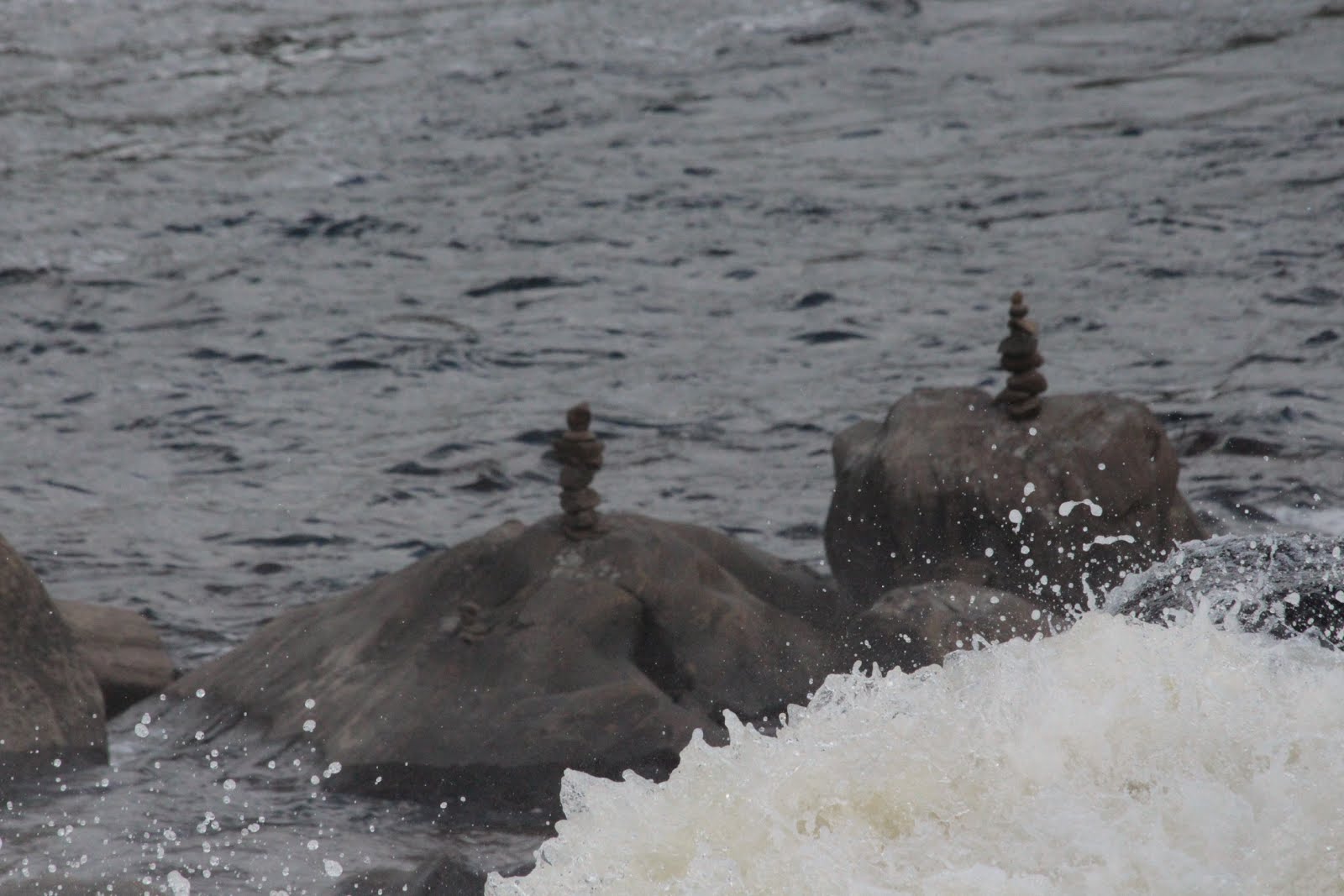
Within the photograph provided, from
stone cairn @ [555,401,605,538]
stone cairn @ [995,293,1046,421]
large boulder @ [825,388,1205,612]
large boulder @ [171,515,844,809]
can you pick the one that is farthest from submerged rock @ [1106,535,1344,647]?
stone cairn @ [555,401,605,538]

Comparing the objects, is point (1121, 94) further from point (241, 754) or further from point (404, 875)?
point (404, 875)

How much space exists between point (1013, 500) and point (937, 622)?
1.02m

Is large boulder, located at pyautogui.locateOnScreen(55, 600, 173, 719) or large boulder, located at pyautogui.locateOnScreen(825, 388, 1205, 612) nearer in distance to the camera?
large boulder, located at pyautogui.locateOnScreen(825, 388, 1205, 612)

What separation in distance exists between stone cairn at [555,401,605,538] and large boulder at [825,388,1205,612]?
1.12m

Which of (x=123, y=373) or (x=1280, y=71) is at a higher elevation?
(x=1280, y=71)

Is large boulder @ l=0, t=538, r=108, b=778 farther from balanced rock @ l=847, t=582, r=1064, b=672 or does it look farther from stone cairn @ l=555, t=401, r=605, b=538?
balanced rock @ l=847, t=582, r=1064, b=672

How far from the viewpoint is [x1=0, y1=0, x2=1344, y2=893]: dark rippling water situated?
33.0ft

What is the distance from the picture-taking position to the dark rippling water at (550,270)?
33.0 ft

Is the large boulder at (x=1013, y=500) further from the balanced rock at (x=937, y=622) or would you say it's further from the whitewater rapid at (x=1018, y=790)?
the whitewater rapid at (x=1018, y=790)

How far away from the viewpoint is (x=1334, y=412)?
1070 centimetres

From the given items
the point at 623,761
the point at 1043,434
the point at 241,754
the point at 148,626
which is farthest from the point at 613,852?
the point at 148,626

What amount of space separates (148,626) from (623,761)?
2.70m

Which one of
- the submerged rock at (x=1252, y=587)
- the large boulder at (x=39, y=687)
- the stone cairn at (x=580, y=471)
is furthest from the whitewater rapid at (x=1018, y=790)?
the large boulder at (x=39, y=687)

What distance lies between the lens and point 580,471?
7488 millimetres
